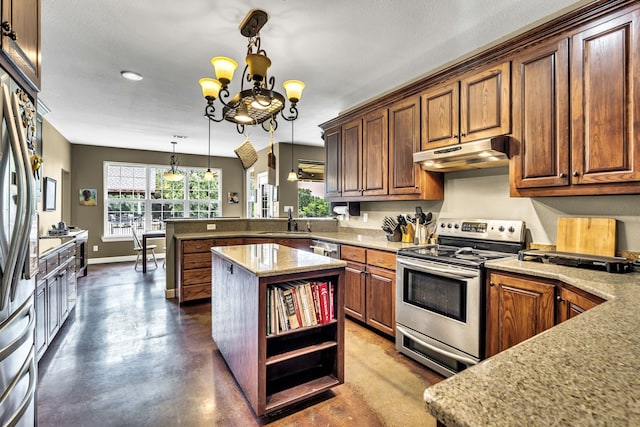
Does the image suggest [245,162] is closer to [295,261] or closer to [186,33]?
[186,33]

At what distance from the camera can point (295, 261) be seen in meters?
2.00

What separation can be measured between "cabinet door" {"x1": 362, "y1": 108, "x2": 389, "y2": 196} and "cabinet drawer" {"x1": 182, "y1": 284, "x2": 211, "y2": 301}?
2359 millimetres

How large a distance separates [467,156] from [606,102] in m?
0.84

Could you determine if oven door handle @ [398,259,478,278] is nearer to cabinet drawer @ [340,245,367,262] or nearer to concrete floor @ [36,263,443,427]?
cabinet drawer @ [340,245,367,262]

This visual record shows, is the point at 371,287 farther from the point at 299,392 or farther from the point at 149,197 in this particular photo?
the point at 149,197

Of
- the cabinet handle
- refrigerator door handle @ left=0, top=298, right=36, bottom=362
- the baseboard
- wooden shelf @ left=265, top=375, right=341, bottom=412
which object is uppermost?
the cabinet handle

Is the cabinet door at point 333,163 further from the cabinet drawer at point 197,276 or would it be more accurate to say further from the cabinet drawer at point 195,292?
the cabinet drawer at point 195,292

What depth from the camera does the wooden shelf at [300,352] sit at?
1802mm

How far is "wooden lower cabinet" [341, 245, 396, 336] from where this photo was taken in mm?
2801

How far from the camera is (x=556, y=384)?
1.98ft

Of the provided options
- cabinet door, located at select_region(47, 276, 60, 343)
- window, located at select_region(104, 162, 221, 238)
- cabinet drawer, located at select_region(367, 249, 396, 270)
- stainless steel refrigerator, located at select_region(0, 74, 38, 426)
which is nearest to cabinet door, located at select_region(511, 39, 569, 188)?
cabinet drawer, located at select_region(367, 249, 396, 270)

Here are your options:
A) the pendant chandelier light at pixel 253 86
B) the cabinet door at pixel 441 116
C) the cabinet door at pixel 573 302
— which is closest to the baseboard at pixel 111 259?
the pendant chandelier light at pixel 253 86

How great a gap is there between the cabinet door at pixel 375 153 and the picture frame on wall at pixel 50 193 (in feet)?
15.5

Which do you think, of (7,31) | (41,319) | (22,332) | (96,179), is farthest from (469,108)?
(96,179)
